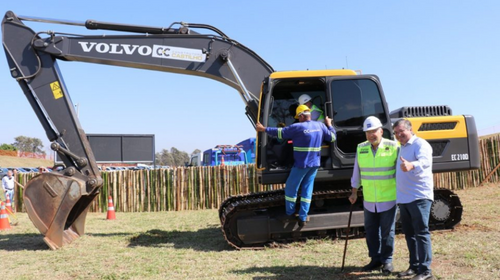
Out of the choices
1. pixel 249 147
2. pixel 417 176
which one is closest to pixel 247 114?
pixel 417 176

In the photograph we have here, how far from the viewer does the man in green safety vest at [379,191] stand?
491cm

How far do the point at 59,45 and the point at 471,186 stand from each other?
50.9 feet

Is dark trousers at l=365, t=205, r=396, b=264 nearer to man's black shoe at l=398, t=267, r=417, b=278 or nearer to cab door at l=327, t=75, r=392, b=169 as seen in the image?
man's black shoe at l=398, t=267, r=417, b=278

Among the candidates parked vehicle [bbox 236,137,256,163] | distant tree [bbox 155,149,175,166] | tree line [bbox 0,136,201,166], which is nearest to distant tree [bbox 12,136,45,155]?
tree line [bbox 0,136,201,166]

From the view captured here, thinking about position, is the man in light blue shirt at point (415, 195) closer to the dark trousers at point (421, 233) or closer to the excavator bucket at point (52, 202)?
the dark trousers at point (421, 233)

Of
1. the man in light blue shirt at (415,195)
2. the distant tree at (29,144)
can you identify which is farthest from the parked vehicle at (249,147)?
the distant tree at (29,144)

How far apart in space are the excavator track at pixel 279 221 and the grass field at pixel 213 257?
0.19 meters

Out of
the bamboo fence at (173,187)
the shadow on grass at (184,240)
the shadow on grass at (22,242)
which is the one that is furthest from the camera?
the bamboo fence at (173,187)

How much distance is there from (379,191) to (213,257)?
2838mm

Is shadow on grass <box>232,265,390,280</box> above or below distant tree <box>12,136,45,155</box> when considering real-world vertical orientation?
below

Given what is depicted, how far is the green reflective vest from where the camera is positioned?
4.91 m

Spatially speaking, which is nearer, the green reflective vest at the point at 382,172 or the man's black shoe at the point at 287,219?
the green reflective vest at the point at 382,172

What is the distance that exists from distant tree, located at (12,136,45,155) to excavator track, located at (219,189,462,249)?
82758 millimetres

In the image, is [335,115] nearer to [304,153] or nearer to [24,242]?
[304,153]
